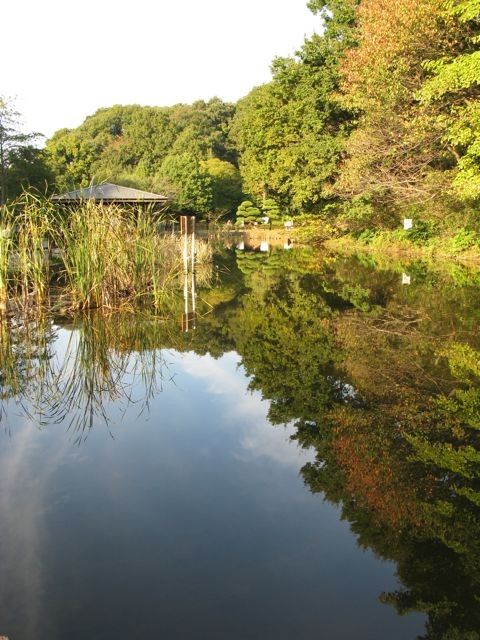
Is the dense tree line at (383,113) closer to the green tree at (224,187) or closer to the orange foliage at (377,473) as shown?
the orange foliage at (377,473)

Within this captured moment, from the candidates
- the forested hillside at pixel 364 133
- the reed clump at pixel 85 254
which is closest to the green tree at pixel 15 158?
the forested hillside at pixel 364 133

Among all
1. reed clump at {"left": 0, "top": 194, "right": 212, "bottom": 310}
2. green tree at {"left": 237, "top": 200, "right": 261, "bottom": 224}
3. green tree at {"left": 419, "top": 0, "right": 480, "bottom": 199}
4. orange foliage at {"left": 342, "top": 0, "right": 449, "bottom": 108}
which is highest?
orange foliage at {"left": 342, "top": 0, "right": 449, "bottom": 108}

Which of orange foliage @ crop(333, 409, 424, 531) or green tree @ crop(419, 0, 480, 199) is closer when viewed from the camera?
orange foliage @ crop(333, 409, 424, 531)

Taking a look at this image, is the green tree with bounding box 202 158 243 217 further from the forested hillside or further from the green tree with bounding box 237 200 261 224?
the green tree with bounding box 237 200 261 224

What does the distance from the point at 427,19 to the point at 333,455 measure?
13.1 m

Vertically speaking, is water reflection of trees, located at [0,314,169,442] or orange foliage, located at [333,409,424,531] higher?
water reflection of trees, located at [0,314,169,442]

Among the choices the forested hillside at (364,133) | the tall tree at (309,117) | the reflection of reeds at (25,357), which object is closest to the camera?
the reflection of reeds at (25,357)

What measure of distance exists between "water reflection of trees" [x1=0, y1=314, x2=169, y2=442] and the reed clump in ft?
2.31

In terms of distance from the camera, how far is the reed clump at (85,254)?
7383 millimetres

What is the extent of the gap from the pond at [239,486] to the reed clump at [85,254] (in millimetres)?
1249

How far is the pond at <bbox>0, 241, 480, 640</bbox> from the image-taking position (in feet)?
6.80

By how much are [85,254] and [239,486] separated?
5038 mm

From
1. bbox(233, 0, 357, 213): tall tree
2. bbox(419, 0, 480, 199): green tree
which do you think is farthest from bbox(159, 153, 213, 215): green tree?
bbox(419, 0, 480, 199): green tree

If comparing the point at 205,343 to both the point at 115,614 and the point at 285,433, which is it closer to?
the point at 285,433
